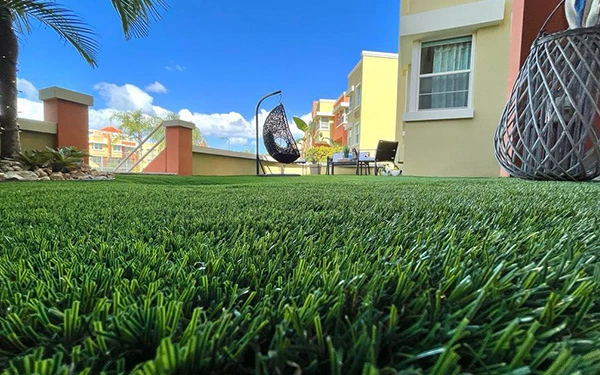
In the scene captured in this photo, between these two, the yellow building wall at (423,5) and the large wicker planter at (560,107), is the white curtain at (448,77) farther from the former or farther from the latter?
the large wicker planter at (560,107)

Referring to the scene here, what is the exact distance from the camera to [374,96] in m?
17.7

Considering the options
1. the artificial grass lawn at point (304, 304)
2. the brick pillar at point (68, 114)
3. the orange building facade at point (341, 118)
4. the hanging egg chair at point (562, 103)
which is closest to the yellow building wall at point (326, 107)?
the orange building facade at point (341, 118)

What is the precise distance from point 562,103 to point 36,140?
6.46 m

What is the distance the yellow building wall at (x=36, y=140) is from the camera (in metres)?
4.36

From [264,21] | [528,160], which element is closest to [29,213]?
[528,160]

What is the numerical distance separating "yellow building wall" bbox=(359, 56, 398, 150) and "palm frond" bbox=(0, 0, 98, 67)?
14.7m

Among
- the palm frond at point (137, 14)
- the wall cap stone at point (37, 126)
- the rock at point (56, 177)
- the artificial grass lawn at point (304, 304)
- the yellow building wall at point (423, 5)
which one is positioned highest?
the yellow building wall at point (423, 5)

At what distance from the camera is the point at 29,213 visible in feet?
3.35

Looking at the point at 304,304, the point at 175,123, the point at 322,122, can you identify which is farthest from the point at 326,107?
the point at 304,304

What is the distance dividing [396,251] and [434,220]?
15.0 inches

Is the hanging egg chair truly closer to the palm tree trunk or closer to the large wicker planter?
the large wicker planter

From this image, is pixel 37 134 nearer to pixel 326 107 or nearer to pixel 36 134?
pixel 36 134

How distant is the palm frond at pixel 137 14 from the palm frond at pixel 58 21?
19.5 inches

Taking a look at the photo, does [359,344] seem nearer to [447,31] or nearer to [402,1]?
[447,31]
